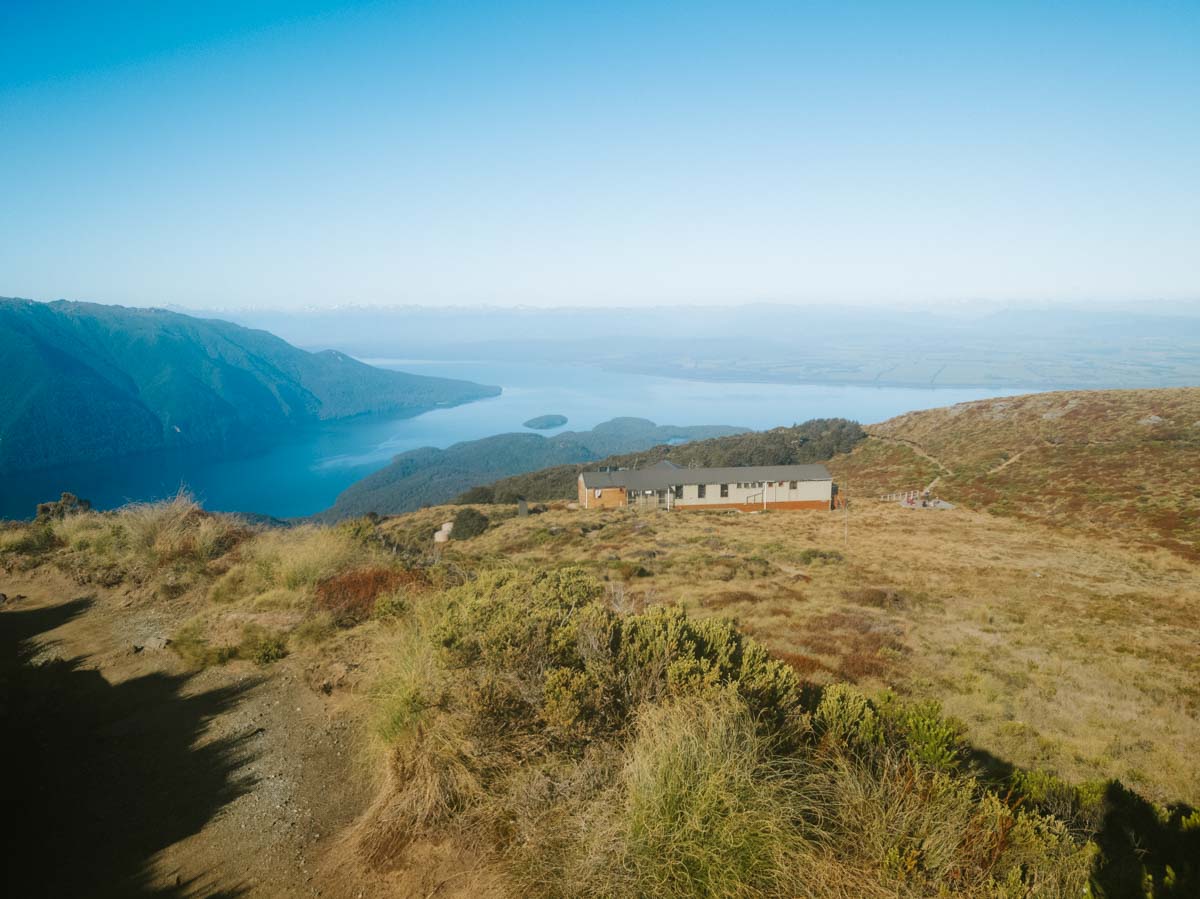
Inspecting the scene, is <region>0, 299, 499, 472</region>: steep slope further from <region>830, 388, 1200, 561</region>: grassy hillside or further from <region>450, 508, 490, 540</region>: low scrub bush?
<region>830, 388, 1200, 561</region>: grassy hillside

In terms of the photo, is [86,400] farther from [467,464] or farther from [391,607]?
[391,607]

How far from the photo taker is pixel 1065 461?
4219 centimetres

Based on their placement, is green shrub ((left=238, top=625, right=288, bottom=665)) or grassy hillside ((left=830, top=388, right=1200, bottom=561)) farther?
grassy hillside ((left=830, top=388, right=1200, bottom=561))

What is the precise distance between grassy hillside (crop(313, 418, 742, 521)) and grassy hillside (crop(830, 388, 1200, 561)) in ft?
144

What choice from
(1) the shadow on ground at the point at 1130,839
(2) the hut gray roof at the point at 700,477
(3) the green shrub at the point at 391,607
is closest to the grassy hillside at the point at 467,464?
(2) the hut gray roof at the point at 700,477

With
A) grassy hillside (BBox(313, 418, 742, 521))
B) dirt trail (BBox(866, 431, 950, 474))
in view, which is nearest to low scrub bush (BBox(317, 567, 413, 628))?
dirt trail (BBox(866, 431, 950, 474))

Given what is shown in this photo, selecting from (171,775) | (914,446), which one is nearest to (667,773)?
(171,775)

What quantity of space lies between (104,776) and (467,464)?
395 feet

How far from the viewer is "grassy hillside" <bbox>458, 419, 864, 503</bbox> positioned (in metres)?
56.0

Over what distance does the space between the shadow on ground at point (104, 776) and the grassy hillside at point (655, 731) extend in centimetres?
19

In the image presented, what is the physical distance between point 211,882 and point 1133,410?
219ft

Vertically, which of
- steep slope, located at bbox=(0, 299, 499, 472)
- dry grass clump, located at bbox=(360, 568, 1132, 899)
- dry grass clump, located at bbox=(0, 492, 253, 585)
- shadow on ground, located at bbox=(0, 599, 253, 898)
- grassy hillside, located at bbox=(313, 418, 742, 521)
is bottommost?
grassy hillside, located at bbox=(313, 418, 742, 521)

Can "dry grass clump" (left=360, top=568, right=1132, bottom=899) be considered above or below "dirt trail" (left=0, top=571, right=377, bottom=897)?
above

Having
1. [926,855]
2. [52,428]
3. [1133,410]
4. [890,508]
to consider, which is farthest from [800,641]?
[52,428]
